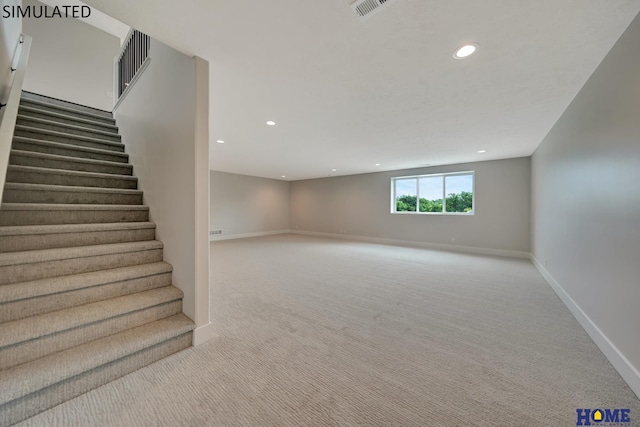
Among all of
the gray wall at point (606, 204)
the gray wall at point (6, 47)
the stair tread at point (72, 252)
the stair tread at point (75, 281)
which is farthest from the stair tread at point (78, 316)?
the gray wall at point (606, 204)

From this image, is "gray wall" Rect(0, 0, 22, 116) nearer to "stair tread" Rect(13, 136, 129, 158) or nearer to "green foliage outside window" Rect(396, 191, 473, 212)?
"stair tread" Rect(13, 136, 129, 158)

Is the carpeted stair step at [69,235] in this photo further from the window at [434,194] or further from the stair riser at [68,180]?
the window at [434,194]

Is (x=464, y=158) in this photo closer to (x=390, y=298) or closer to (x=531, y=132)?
(x=531, y=132)

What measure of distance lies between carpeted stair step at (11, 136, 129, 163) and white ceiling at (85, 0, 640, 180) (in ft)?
4.50

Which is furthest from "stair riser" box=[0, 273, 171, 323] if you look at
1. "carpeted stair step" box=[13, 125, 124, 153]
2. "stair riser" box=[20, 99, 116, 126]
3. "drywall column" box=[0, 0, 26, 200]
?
"stair riser" box=[20, 99, 116, 126]

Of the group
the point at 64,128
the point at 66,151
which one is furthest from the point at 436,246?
the point at 64,128

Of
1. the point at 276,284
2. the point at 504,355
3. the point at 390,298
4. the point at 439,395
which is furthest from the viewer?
the point at 276,284

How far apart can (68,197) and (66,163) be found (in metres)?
0.53

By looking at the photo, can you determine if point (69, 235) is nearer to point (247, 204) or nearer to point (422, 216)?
point (247, 204)

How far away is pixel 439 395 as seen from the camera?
1.36m

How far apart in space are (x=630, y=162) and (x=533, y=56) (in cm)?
101

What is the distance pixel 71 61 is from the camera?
4477 millimetres

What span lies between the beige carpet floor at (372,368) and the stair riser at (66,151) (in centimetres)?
218

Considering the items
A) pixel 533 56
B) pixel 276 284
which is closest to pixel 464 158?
pixel 533 56
